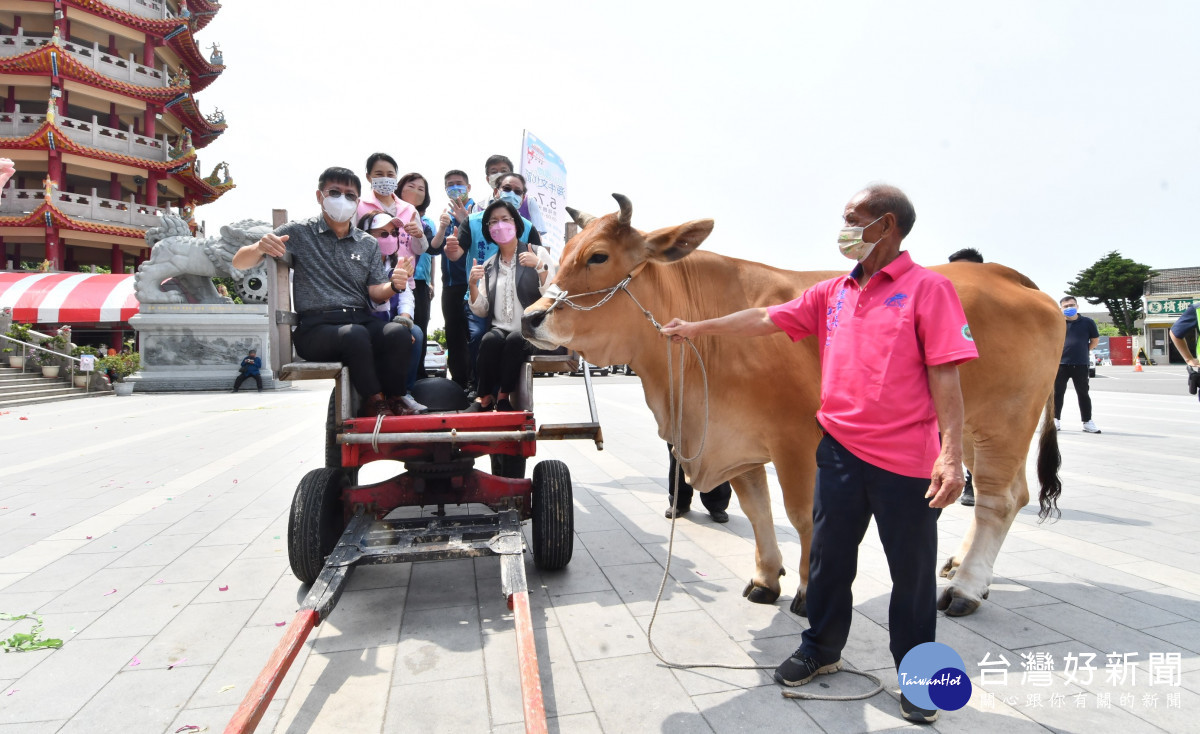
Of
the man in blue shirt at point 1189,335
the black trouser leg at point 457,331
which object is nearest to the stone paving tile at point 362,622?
the black trouser leg at point 457,331

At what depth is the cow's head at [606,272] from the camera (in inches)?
128

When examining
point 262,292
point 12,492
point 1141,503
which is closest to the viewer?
point 1141,503

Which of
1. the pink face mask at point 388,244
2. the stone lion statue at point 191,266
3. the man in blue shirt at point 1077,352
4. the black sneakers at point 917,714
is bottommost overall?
the black sneakers at point 917,714

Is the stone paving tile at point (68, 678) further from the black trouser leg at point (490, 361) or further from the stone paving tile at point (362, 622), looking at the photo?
the black trouser leg at point (490, 361)

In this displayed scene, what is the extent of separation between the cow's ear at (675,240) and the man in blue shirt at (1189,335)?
15.7 ft

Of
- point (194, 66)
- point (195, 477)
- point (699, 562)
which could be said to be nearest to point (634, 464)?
point (699, 562)

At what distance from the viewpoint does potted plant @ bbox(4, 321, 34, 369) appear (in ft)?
63.3

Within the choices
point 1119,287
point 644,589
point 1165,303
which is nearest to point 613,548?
point 644,589

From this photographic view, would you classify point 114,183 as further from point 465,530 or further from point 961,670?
point 961,670

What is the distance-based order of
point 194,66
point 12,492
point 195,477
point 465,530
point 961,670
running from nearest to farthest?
point 961,670
point 465,530
point 12,492
point 195,477
point 194,66

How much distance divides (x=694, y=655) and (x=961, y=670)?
1128mm

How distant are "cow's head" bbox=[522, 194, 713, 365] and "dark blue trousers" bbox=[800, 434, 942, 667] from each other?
1.18 m

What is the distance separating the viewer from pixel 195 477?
24.6ft

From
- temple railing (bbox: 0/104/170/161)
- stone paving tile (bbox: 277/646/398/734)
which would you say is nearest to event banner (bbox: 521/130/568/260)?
stone paving tile (bbox: 277/646/398/734)
